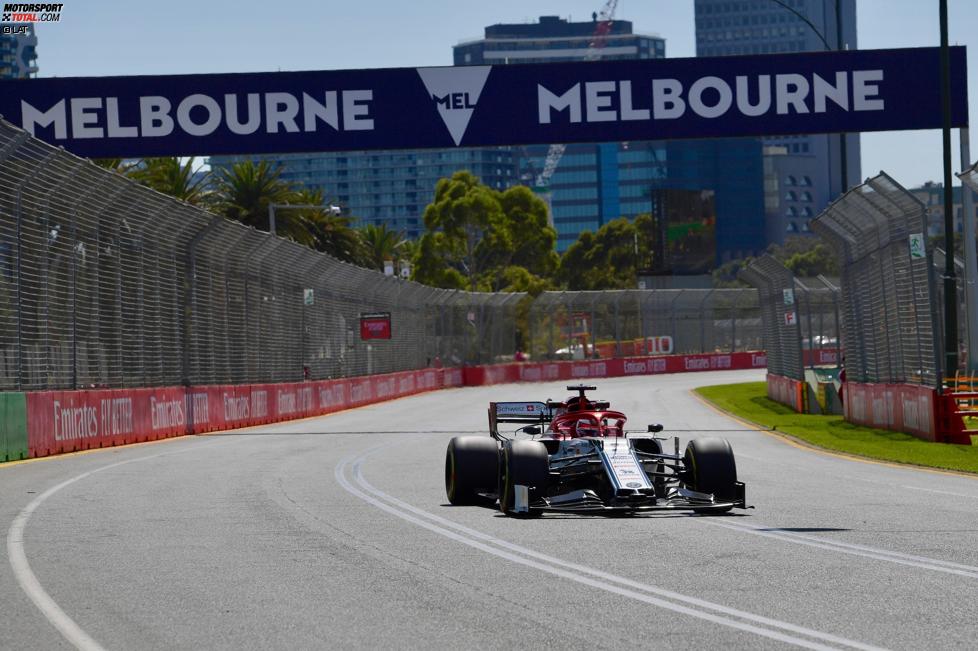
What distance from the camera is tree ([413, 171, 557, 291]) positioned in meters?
82.6

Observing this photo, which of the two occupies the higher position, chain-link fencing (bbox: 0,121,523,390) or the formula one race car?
chain-link fencing (bbox: 0,121,523,390)

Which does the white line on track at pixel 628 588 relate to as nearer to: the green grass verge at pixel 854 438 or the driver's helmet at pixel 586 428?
the driver's helmet at pixel 586 428

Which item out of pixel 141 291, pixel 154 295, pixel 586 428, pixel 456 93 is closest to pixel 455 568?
pixel 586 428

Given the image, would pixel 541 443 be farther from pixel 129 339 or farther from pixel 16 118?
pixel 16 118

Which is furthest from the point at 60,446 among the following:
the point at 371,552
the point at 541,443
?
the point at 371,552

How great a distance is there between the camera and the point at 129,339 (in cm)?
2531

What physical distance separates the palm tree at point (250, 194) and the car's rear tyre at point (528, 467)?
5054 centimetres

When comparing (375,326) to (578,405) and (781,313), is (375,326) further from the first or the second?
(578,405)

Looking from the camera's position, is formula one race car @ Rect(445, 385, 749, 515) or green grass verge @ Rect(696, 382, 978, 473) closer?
formula one race car @ Rect(445, 385, 749, 515)

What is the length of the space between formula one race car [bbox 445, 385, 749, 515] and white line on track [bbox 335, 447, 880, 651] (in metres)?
0.60

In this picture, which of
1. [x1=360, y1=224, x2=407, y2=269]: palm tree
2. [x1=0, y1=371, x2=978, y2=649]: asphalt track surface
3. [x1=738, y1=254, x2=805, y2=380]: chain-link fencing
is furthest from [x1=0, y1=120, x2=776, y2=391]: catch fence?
[x1=360, y1=224, x2=407, y2=269]: palm tree

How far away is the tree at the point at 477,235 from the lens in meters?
82.6

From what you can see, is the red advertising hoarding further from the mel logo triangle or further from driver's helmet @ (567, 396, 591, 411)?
driver's helmet @ (567, 396, 591, 411)

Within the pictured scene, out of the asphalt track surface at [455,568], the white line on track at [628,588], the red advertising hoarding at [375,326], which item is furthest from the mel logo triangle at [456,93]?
the red advertising hoarding at [375,326]
